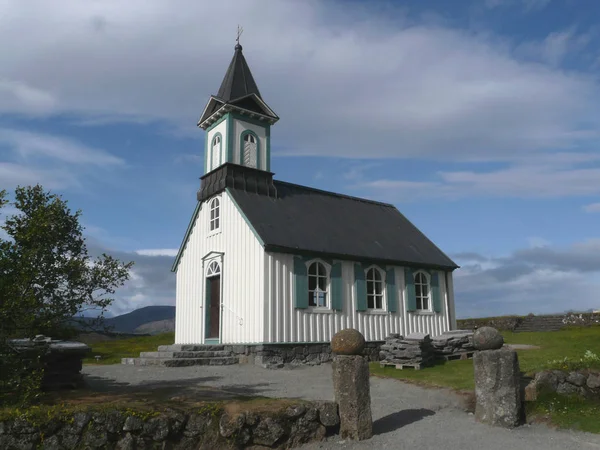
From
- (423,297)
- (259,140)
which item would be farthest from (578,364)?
(259,140)

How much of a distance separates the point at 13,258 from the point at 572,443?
8640 millimetres

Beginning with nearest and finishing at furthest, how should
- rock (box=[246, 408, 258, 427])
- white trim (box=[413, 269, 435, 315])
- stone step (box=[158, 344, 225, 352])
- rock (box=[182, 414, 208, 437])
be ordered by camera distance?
1. rock (box=[182, 414, 208, 437])
2. rock (box=[246, 408, 258, 427])
3. stone step (box=[158, 344, 225, 352])
4. white trim (box=[413, 269, 435, 315])

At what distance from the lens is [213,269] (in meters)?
18.8

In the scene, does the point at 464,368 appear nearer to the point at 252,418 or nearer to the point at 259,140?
the point at 252,418

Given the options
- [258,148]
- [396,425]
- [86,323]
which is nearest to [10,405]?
[86,323]

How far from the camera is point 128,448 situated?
634cm

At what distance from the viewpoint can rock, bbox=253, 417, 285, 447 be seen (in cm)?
703

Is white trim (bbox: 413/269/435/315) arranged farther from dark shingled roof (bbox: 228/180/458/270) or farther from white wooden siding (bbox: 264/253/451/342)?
dark shingled roof (bbox: 228/180/458/270)

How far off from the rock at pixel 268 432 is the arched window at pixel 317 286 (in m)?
10.4

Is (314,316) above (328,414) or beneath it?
above

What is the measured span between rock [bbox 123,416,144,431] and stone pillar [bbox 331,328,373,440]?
9.59 ft

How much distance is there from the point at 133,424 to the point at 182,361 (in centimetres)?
886

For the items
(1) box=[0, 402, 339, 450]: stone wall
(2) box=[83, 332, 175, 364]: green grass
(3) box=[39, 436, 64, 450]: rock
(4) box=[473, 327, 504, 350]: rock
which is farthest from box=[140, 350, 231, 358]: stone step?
(4) box=[473, 327, 504, 350]: rock

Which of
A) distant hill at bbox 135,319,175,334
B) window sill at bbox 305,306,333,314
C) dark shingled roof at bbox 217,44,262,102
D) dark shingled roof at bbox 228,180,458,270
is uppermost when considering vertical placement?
dark shingled roof at bbox 217,44,262,102
